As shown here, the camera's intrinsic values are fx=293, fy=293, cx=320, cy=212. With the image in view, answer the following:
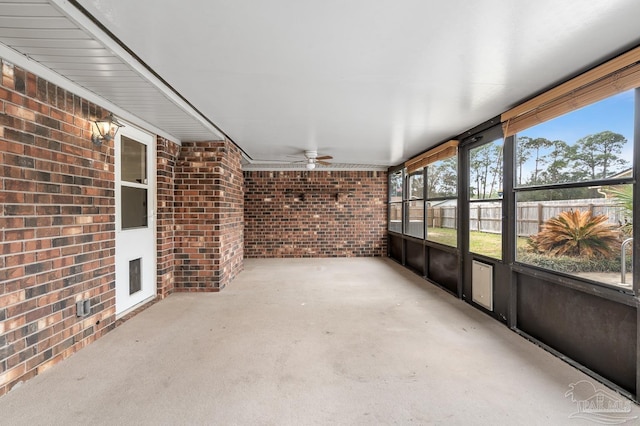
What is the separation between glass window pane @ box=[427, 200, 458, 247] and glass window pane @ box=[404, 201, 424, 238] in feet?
0.90

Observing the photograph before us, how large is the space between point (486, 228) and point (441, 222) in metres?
1.65

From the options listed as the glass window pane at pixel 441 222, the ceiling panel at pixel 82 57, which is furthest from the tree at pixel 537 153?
the ceiling panel at pixel 82 57

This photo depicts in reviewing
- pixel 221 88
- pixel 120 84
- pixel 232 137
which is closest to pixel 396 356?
pixel 221 88

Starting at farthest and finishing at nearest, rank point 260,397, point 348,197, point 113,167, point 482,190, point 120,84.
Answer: point 348,197, point 482,190, point 113,167, point 120,84, point 260,397

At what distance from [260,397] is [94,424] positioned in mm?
992

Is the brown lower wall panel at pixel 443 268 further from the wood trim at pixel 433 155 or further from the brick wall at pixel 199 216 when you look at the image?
the brick wall at pixel 199 216

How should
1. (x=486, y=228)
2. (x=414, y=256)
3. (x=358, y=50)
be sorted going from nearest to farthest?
(x=358, y=50), (x=486, y=228), (x=414, y=256)

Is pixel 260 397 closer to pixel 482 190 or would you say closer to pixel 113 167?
pixel 113 167

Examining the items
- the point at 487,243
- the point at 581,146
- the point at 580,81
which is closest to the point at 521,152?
the point at 581,146

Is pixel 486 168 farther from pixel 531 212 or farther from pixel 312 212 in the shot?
pixel 312 212

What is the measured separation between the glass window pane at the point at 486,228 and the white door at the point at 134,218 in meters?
4.56

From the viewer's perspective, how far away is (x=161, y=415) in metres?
1.85

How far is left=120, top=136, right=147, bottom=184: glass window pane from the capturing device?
11.8 feet

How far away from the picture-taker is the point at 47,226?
7.89 feet
